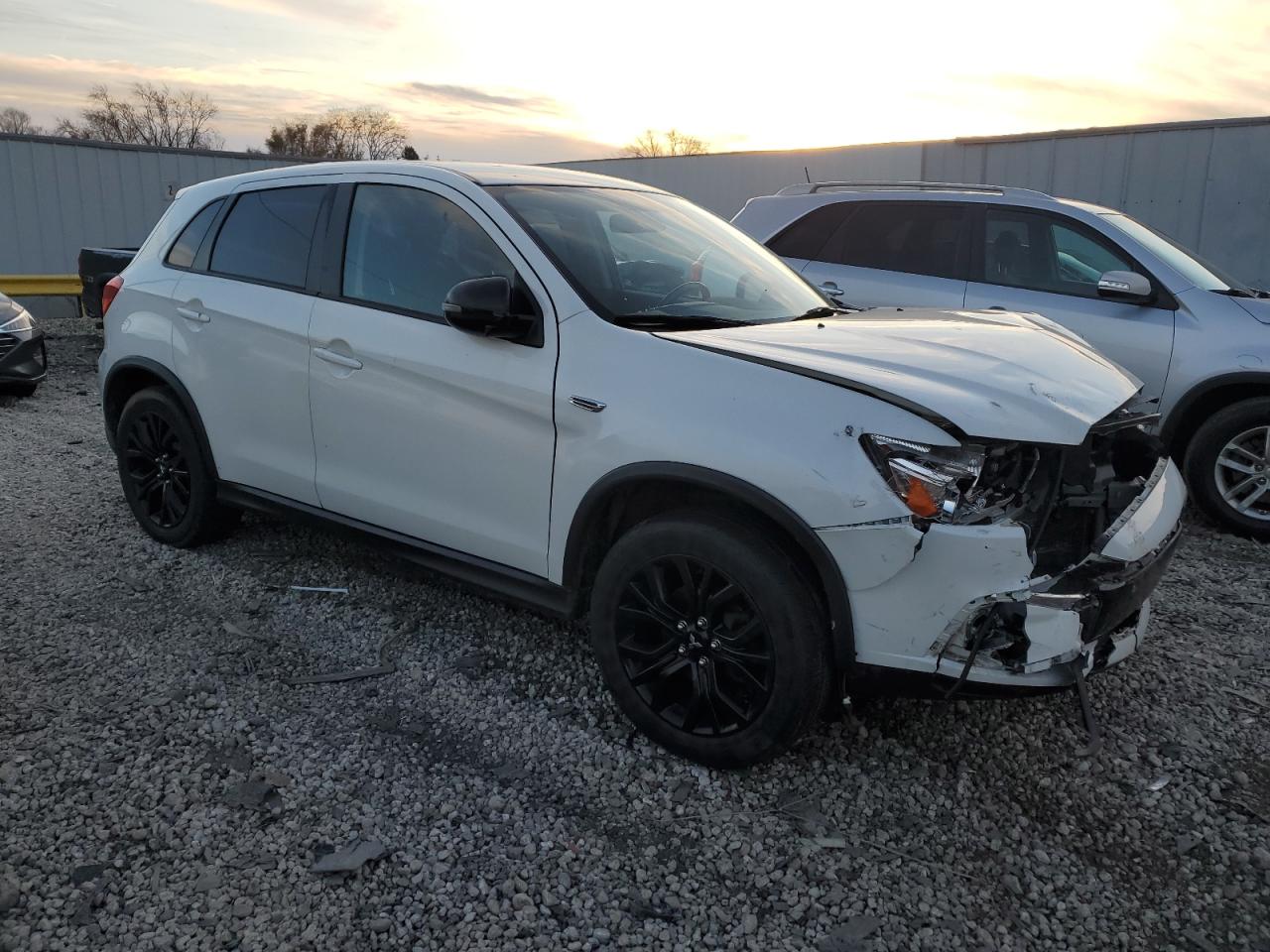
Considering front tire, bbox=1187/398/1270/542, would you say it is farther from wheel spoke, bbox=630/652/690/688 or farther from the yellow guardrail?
the yellow guardrail

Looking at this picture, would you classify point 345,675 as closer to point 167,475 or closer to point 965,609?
point 167,475

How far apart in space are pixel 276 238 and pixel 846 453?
295 cm

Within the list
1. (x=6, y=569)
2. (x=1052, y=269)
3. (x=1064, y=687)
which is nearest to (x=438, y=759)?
(x=1064, y=687)

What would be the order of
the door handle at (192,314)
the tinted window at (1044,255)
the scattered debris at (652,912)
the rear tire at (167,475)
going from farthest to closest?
the tinted window at (1044,255) < the rear tire at (167,475) < the door handle at (192,314) < the scattered debris at (652,912)

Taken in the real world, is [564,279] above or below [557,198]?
below

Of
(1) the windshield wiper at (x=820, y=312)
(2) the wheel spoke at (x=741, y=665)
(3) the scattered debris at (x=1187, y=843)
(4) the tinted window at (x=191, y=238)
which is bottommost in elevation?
(3) the scattered debris at (x=1187, y=843)

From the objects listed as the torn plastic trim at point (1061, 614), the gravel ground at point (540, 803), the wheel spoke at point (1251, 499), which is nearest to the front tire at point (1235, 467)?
the wheel spoke at point (1251, 499)

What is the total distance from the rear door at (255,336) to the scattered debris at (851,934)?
8.96 feet

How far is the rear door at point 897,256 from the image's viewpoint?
650 cm

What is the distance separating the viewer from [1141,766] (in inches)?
128

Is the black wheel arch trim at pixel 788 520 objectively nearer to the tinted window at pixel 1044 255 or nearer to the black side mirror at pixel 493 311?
the black side mirror at pixel 493 311

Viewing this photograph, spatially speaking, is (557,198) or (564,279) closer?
(564,279)

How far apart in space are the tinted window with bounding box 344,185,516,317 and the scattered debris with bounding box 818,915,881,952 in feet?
7.57

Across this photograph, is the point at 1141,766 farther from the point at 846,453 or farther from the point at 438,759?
the point at 438,759
